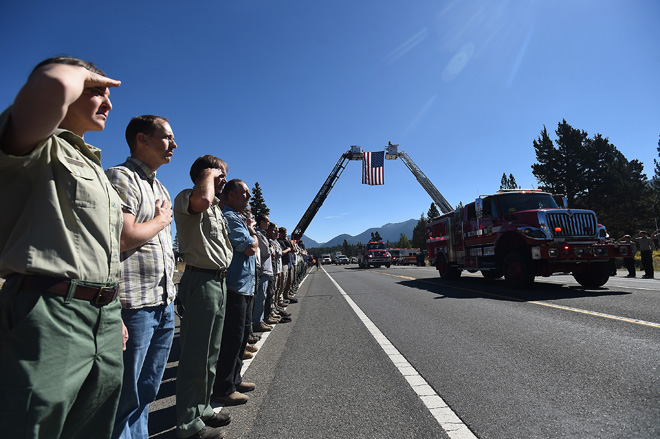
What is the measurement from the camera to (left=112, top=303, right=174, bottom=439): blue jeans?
1866 millimetres

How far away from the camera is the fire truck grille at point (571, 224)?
9.65 m

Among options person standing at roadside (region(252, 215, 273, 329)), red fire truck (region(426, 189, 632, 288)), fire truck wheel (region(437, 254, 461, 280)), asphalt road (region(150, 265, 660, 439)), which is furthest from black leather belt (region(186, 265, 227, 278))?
fire truck wheel (region(437, 254, 461, 280))

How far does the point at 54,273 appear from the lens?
119 centimetres

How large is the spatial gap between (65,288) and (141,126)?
132 centimetres

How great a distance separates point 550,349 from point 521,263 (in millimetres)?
6053

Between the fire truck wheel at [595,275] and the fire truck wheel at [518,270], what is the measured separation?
1.73 m

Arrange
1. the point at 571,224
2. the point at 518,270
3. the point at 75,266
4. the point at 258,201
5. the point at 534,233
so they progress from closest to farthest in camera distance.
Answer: the point at 75,266 → the point at 534,233 → the point at 571,224 → the point at 518,270 → the point at 258,201

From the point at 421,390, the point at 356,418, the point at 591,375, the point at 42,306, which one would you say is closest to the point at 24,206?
the point at 42,306

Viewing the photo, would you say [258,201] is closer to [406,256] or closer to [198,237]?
[406,256]

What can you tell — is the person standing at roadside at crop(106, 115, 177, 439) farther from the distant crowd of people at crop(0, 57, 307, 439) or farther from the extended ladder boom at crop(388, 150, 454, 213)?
the extended ladder boom at crop(388, 150, 454, 213)

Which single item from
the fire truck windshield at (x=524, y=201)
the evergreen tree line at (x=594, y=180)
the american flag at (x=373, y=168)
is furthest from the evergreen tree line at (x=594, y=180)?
the fire truck windshield at (x=524, y=201)

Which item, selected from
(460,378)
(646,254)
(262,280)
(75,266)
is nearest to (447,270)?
(646,254)

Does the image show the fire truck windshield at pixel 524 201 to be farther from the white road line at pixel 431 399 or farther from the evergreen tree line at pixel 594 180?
the evergreen tree line at pixel 594 180

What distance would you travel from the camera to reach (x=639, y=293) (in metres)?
8.35
